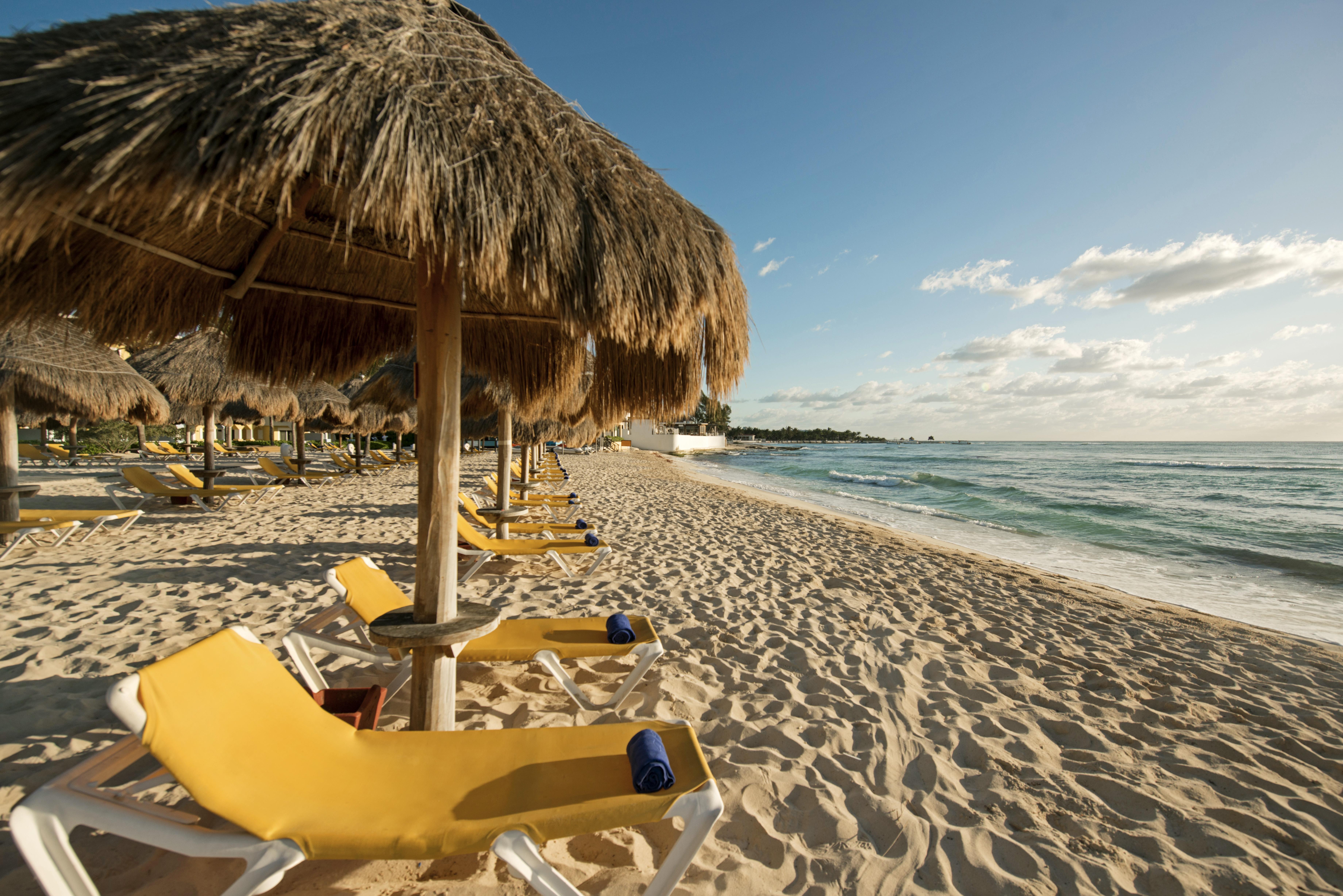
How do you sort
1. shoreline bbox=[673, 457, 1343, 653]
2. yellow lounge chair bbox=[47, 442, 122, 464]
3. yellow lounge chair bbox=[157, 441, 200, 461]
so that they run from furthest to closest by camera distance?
1. yellow lounge chair bbox=[157, 441, 200, 461]
2. yellow lounge chair bbox=[47, 442, 122, 464]
3. shoreline bbox=[673, 457, 1343, 653]

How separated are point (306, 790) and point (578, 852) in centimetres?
87

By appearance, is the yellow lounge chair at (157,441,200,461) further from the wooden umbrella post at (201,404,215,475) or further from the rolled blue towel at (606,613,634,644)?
the rolled blue towel at (606,613,634,644)

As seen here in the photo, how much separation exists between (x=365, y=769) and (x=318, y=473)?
14195 mm

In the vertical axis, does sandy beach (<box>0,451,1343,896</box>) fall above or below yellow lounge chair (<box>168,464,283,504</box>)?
below

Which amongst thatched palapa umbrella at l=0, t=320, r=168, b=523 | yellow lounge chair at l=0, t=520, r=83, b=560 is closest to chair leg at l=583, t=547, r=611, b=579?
thatched palapa umbrella at l=0, t=320, r=168, b=523

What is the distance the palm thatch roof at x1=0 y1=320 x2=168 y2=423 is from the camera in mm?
5508

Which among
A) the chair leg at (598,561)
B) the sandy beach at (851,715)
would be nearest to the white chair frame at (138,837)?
the sandy beach at (851,715)

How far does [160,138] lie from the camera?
1399 mm

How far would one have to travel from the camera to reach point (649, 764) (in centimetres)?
158

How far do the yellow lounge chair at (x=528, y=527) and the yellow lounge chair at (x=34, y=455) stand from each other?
18.4m

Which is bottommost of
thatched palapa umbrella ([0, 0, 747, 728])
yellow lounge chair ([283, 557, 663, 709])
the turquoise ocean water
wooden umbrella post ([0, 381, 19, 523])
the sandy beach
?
the turquoise ocean water

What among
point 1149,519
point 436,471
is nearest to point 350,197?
point 436,471

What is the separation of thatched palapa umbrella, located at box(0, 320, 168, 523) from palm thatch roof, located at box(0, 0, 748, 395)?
416 cm

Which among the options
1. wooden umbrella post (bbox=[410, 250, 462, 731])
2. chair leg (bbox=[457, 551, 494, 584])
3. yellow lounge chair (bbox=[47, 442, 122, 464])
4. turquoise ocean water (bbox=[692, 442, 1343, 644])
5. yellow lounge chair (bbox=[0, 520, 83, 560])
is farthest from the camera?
yellow lounge chair (bbox=[47, 442, 122, 464])
